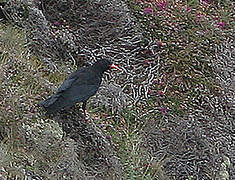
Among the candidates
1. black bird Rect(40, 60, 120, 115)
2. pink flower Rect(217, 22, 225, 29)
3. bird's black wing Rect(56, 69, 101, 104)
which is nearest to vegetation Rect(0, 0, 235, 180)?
pink flower Rect(217, 22, 225, 29)

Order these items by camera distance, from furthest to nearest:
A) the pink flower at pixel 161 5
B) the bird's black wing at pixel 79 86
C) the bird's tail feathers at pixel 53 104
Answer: the pink flower at pixel 161 5
the bird's black wing at pixel 79 86
the bird's tail feathers at pixel 53 104

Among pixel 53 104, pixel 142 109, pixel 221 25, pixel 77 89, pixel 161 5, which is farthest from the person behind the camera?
pixel 161 5

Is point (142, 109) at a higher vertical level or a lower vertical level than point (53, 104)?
lower

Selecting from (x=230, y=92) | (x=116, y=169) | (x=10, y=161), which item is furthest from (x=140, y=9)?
(x=10, y=161)

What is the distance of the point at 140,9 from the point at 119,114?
→ 5.61 ft

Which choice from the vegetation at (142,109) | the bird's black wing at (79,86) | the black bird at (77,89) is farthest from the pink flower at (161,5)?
the bird's black wing at (79,86)

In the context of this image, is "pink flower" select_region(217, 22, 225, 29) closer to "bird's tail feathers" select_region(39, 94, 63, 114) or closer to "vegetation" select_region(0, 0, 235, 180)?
"vegetation" select_region(0, 0, 235, 180)

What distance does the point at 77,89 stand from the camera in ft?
17.1

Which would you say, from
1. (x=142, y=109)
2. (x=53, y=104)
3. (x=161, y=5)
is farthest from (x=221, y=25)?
(x=53, y=104)

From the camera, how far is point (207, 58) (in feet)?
21.7

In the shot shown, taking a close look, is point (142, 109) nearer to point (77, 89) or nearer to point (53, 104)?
point (77, 89)

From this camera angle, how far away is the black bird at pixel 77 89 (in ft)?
16.1

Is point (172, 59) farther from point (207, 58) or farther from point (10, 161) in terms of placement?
point (10, 161)

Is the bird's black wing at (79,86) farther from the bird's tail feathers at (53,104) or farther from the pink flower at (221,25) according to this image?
the pink flower at (221,25)
